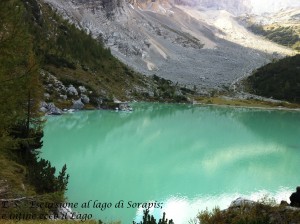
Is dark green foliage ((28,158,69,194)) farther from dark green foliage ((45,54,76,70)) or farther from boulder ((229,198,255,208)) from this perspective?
dark green foliage ((45,54,76,70))

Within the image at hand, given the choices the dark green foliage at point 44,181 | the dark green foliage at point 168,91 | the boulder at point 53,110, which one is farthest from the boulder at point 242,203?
the dark green foliage at point 168,91

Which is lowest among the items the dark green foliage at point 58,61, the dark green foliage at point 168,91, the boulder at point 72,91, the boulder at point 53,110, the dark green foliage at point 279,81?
the boulder at point 53,110

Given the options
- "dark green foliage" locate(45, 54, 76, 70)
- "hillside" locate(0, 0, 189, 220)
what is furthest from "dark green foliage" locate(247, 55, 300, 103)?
"dark green foliage" locate(45, 54, 76, 70)

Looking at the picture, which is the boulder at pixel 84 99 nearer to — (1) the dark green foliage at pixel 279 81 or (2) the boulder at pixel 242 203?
(2) the boulder at pixel 242 203

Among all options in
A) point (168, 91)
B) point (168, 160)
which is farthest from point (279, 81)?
point (168, 160)

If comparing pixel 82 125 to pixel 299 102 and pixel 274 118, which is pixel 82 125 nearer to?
pixel 274 118

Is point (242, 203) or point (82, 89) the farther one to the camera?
point (82, 89)

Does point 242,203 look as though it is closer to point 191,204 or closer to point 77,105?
point 191,204
